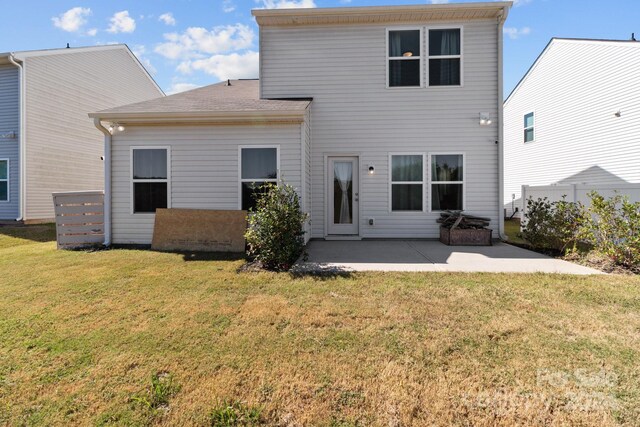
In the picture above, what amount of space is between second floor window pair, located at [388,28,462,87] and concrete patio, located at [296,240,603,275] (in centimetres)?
432

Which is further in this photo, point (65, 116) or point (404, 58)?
point (65, 116)

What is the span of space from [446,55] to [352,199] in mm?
4478

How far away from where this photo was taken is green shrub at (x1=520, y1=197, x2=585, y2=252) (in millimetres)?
6168

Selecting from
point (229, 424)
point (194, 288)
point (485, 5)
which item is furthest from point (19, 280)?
point (485, 5)

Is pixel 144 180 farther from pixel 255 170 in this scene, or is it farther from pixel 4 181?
pixel 4 181

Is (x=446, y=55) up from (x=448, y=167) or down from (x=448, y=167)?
up

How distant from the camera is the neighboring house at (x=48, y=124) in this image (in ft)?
35.2

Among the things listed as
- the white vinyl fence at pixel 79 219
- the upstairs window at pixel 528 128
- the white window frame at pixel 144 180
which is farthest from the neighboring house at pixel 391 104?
the upstairs window at pixel 528 128

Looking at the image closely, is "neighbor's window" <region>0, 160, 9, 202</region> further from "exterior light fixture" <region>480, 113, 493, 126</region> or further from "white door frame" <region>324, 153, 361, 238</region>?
"exterior light fixture" <region>480, 113, 493, 126</region>

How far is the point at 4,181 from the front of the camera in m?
10.8

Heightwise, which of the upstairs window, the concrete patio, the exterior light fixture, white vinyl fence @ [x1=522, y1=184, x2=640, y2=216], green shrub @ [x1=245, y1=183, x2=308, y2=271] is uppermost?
the upstairs window

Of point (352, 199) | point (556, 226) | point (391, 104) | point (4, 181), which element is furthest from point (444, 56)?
point (4, 181)

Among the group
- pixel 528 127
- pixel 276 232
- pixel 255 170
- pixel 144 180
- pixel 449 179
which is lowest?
pixel 276 232

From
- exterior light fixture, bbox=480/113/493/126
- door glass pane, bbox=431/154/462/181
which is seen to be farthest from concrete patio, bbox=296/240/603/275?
exterior light fixture, bbox=480/113/493/126
